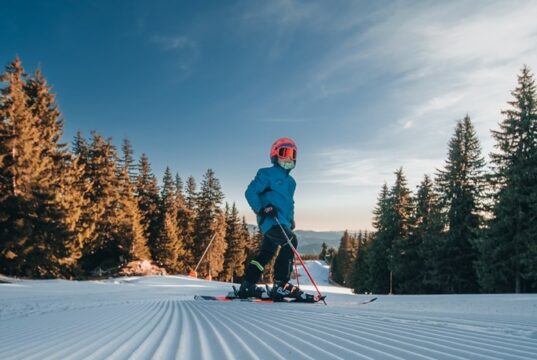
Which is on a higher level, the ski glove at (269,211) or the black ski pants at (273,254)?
the ski glove at (269,211)

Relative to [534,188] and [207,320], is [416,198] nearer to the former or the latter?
[534,188]

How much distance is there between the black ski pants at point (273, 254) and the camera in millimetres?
5691

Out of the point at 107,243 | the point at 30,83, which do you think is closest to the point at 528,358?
the point at 30,83

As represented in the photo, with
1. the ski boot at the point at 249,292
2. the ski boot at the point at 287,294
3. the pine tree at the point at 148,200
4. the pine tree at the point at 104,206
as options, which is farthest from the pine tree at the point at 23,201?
the pine tree at the point at 148,200

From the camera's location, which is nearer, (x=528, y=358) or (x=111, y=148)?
(x=528, y=358)

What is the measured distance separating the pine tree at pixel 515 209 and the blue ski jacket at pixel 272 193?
17.9 metres

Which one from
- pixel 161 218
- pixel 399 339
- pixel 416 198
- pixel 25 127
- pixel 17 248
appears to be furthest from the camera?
pixel 161 218

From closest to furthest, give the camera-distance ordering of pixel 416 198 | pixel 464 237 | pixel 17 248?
pixel 17 248 → pixel 464 237 → pixel 416 198

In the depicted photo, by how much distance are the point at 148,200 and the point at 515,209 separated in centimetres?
3995

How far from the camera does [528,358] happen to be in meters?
1.62

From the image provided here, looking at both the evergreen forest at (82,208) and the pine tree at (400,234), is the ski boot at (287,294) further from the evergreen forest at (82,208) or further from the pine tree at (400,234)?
the pine tree at (400,234)

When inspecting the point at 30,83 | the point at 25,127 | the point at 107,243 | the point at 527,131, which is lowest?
the point at 107,243

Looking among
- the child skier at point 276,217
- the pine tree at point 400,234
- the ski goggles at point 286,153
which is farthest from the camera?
the pine tree at point 400,234

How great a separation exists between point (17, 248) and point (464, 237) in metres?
28.3
